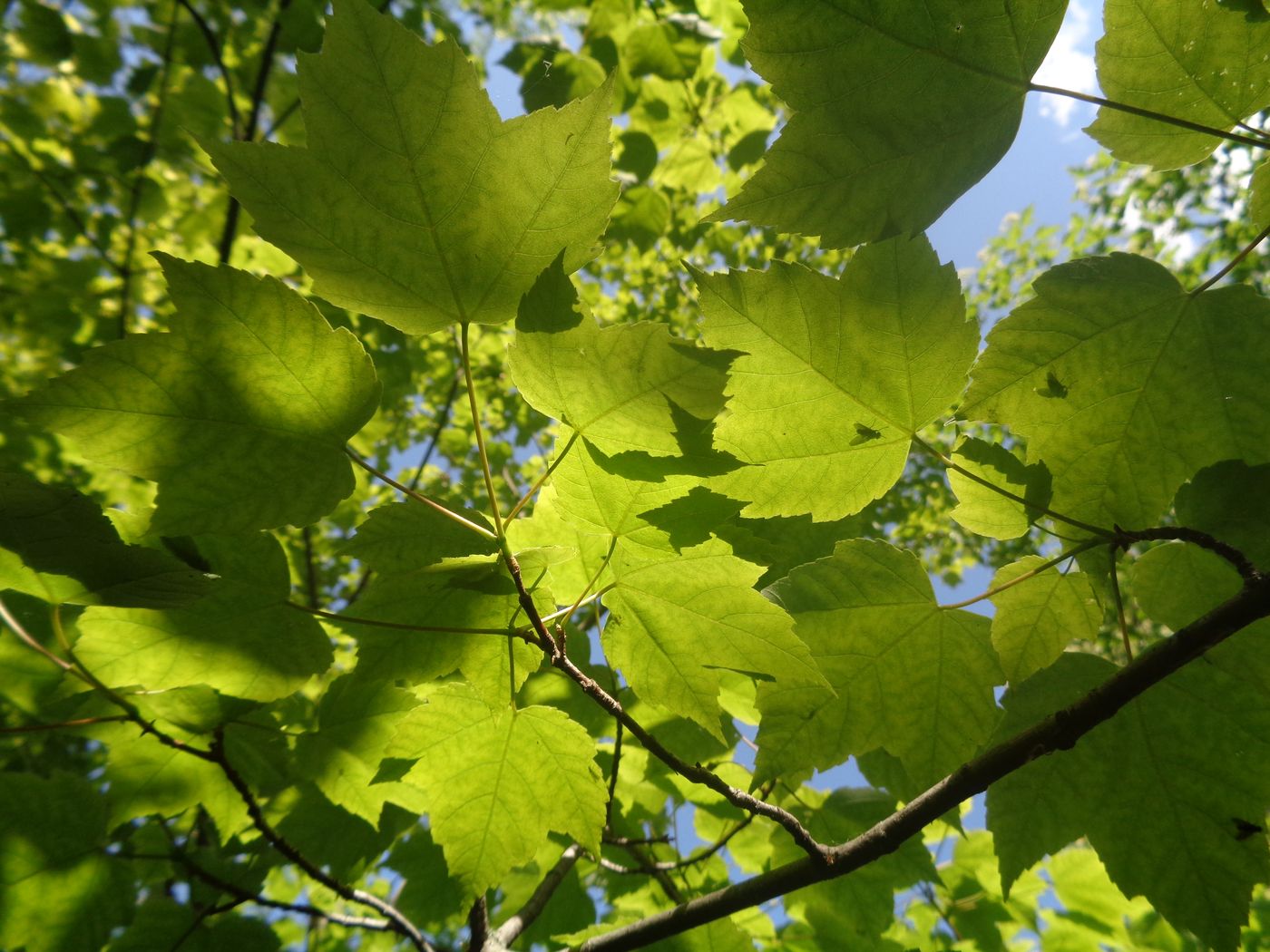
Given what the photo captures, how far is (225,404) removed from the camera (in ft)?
2.75

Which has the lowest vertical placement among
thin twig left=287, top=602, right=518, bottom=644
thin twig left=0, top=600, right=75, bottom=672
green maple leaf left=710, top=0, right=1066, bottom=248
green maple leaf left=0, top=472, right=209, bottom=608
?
thin twig left=0, top=600, right=75, bottom=672

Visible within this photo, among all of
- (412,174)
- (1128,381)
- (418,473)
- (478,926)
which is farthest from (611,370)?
(418,473)

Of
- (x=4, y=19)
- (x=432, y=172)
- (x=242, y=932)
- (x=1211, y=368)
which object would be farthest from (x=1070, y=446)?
(x=4, y=19)

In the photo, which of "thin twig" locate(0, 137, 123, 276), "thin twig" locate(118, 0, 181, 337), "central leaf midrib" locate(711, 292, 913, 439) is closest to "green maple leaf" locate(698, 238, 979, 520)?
"central leaf midrib" locate(711, 292, 913, 439)

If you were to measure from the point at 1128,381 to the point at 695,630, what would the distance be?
2.23 ft

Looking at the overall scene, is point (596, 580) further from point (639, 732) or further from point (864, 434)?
point (864, 434)

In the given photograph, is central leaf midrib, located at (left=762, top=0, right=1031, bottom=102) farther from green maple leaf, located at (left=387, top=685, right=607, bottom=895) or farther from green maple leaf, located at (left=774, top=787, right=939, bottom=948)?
green maple leaf, located at (left=774, top=787, right=939, bottom=948)

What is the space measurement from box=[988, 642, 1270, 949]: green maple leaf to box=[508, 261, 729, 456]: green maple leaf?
2.44 ft

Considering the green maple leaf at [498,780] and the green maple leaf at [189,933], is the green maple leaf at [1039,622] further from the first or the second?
the green maple leaf at [189,933]

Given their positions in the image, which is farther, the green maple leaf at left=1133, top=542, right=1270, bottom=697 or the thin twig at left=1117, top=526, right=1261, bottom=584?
the green maple leaf at left=1133, top=542, right=1270, bottom=697

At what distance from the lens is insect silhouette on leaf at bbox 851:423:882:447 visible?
102 centimetres

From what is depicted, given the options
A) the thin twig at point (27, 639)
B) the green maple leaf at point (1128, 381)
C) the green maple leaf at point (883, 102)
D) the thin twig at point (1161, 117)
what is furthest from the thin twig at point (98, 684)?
the thin twig at point (1161, 117)

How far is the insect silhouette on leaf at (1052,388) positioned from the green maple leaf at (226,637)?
113cm

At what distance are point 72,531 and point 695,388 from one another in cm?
73
